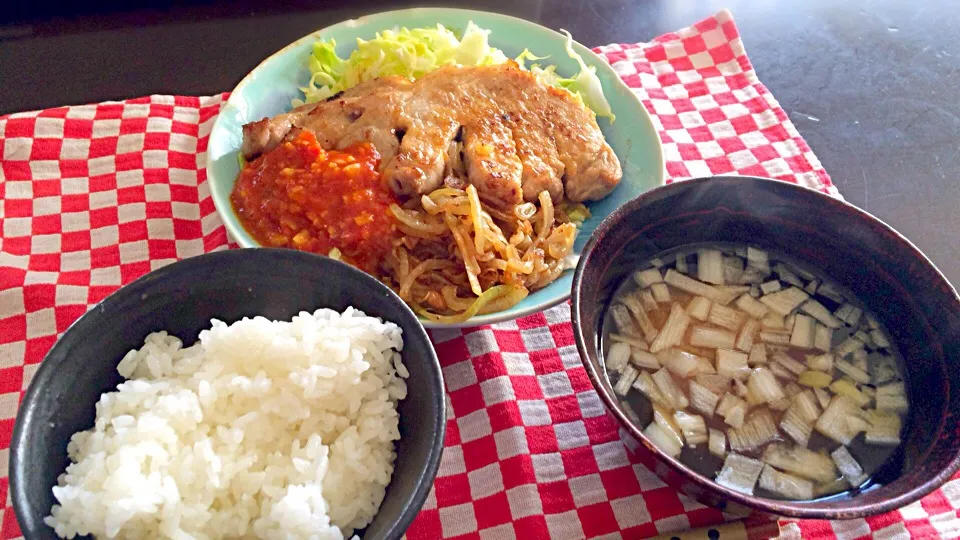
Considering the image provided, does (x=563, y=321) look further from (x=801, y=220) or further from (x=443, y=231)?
(x=801, y=220)

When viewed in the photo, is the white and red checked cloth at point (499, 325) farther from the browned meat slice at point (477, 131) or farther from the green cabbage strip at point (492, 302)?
the browned meat slice at point (477, 131)

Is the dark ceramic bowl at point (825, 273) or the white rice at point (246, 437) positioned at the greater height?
the dark ceramic bowl at point (825, 273)

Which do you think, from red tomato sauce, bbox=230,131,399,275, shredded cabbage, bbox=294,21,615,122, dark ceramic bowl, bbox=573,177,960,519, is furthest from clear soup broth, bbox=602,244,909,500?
shredded cabbage, bbox=294,21,615,122

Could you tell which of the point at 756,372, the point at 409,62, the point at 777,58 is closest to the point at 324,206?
the point at 409,62

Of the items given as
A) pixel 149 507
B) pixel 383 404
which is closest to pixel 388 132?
pixel 383 404

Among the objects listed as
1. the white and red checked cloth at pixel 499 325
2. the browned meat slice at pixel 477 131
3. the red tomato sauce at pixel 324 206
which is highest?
the browned meat slice at pixel 477 131

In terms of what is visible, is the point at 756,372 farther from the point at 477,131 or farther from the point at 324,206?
the point at 324,206

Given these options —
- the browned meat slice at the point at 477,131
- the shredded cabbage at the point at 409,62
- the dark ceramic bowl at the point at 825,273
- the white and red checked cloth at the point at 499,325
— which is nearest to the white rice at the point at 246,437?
the white and red checked cloth at the point at 499,325
